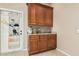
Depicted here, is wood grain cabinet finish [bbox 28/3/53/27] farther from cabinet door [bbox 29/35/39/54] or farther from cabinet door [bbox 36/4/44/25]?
cabinet door [bbox 29/35/39/54]

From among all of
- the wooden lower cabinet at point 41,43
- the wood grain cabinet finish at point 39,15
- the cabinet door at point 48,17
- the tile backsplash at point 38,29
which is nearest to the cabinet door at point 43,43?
the wooden lower cabinet at point 41,43

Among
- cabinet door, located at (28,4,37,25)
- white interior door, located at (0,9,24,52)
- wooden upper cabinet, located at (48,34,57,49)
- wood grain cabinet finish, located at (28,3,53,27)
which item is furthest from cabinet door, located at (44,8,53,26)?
white interior door, located at (0,9,24,52)

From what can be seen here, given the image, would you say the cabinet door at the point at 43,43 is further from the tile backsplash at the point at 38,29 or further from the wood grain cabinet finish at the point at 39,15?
the wood grain cabinet finish at the point at 39,15

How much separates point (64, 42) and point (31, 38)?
1.21 meters

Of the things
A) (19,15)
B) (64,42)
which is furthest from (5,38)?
(64,42)

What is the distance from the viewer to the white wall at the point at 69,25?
11.7ft

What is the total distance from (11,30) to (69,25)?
8.25 ft

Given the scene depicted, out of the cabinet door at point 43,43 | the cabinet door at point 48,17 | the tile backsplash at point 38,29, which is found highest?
the cabinet door at point 48,17

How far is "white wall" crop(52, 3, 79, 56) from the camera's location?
3570 millimetres

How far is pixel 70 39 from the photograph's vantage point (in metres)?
3.94

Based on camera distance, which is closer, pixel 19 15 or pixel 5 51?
pixel 5 51

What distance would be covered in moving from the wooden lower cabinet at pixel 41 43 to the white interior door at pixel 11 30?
97cm

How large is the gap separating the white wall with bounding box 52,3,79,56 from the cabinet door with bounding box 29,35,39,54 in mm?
1020

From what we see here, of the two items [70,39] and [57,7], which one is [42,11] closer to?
[57,7]
